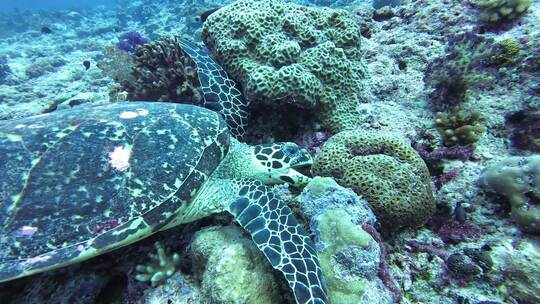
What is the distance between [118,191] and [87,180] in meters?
0.27

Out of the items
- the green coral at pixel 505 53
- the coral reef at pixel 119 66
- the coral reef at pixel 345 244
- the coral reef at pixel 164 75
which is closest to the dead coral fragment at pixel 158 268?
the coral reef at pixel 345 244

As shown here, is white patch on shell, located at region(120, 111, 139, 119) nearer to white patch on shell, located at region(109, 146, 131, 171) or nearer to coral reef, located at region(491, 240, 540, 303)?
white patch on shell, located at region(109, 146, 131, 171)

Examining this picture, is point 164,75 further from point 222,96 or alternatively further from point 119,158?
point 119,158

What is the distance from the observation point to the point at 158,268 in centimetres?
240

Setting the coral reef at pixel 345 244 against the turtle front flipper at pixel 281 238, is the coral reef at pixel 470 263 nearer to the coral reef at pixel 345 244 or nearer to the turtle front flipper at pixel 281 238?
the coral reef at pixel 345 244

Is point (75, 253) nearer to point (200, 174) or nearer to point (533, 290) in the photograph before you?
point (200, 174)

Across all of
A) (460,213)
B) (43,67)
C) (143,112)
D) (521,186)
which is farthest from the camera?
(43,67)

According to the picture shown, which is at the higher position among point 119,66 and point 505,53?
point 505,53

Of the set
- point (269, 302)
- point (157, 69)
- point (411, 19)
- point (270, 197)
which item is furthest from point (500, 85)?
point (157, 69)

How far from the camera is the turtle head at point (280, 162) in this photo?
310cm

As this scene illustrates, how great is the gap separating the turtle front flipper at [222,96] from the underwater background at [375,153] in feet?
0.52

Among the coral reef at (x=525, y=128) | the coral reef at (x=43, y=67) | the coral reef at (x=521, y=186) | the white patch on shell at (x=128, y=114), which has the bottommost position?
the coral reef at (x=43, y=67)

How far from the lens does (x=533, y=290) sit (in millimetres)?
2021

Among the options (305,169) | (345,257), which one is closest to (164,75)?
(305,169)
